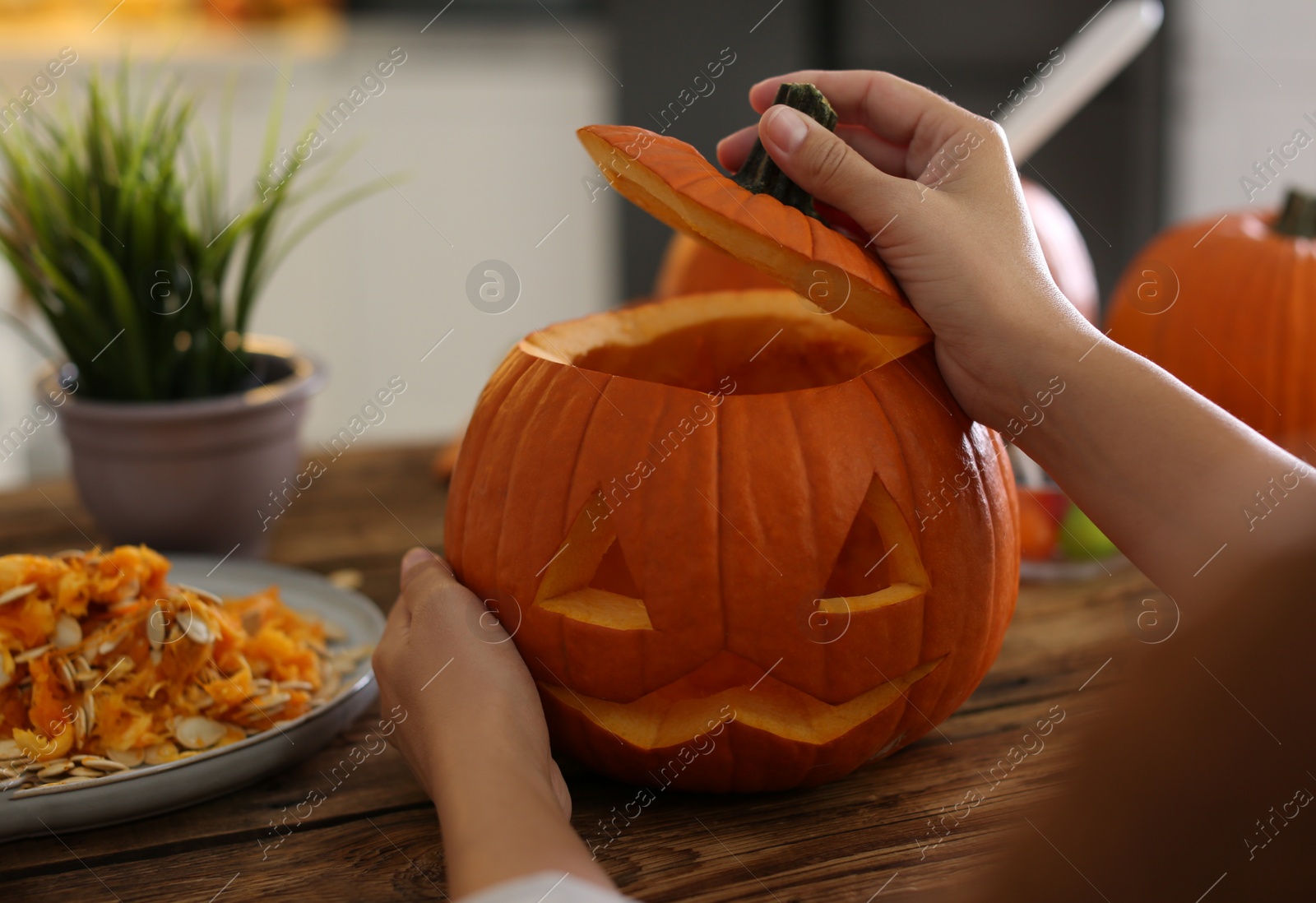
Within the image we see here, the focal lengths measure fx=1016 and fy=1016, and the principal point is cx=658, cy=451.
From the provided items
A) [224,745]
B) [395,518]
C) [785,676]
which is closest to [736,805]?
[785,676]

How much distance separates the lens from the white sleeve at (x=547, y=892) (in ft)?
1.39

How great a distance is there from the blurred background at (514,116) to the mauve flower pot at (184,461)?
4.90 feet

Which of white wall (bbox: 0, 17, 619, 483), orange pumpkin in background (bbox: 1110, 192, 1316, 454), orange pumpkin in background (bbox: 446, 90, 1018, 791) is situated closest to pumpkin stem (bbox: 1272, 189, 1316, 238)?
orange pumpkin in background (bbox: 1110, 192, 1316, 454)

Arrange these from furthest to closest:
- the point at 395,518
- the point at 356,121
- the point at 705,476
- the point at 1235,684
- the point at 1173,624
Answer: the point at 356,121 → the point at 395,518 → the point at 1173,624 → the point at 705,476 → the point at 1235,684

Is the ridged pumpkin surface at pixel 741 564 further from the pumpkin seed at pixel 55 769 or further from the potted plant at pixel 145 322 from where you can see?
the potted plant at pixel 145 322

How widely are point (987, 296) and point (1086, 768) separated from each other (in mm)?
389

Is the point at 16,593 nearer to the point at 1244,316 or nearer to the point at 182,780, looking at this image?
the point at 182,780

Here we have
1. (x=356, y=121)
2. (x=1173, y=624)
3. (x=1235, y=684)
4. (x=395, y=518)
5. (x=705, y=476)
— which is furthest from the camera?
(x=356, y=121)

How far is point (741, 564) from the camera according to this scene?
23.8 inches

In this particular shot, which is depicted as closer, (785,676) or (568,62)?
(785,676)

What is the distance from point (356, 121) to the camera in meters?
3.19

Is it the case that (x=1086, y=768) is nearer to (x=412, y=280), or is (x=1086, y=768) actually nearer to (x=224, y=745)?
(x=224, y=745)

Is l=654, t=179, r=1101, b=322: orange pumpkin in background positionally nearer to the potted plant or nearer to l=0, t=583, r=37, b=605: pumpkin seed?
the potted plant

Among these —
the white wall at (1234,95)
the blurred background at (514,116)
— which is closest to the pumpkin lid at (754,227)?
the white wall at (1234,95)
